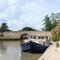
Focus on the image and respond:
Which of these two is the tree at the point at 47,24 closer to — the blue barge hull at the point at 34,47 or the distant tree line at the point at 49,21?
the distant tree line at the point at 49,21

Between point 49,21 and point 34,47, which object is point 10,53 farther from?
point 49,21

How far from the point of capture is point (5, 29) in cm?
8825

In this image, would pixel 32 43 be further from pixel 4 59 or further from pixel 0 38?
pixel 0 38

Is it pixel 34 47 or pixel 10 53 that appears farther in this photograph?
pixel 34 47

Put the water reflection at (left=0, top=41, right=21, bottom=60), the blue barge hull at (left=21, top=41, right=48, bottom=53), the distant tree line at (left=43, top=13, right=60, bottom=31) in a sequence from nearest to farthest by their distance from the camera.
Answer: the water reflection at (left=0, top=41, right=21, bottom=60) < the blue barge hull at (left=21, top=41, right=48, bottom=53) < the distant tree line at (left=43, top=13, right=60, bottom=31)

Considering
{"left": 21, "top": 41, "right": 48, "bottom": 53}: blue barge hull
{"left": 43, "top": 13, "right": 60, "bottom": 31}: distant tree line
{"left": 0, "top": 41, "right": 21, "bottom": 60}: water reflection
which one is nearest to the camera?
{"left": 0, "top": 41, "right": 21, "bottom": 60}: water reflection

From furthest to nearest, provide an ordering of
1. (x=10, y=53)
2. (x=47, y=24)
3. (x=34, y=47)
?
(x=47, y=24)
(x=34, y=47)
(x=10, y=53)

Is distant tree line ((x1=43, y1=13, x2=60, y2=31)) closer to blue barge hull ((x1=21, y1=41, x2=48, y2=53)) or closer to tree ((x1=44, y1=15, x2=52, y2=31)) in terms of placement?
tree ((x1=44, y1=15, x2=52, y2=31))

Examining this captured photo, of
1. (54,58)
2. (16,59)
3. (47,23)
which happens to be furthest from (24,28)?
(54,58)

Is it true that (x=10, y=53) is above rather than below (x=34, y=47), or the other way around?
below

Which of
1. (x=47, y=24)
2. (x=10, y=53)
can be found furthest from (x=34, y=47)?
(x=47, y=24)

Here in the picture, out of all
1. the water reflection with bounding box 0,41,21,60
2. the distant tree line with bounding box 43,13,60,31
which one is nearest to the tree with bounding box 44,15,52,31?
the distant tree line with bounding box 43,13,60,31

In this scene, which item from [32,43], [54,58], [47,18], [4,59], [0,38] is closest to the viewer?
[54,58]

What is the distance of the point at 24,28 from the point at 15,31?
1092 centimetres
